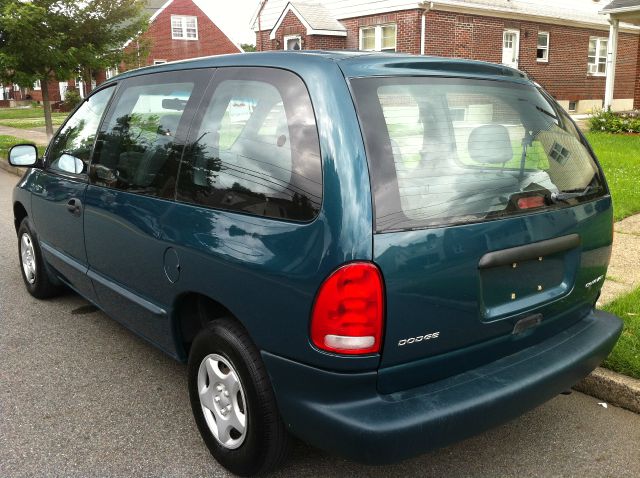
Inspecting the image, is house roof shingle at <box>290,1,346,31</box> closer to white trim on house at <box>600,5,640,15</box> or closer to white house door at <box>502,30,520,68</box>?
white house door at <box>502,30,520,68</box>

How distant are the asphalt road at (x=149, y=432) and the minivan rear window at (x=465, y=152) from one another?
1.17m

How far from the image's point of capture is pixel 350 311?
7.27ft

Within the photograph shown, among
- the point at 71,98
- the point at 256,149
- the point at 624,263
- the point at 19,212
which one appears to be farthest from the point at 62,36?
the point at 71,98

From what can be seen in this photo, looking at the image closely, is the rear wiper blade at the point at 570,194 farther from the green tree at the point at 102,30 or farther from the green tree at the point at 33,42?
the green tree at the point at 102,30

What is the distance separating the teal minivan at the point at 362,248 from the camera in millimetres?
2250

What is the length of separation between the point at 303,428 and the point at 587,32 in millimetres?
28220

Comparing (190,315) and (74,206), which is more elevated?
(74,206)

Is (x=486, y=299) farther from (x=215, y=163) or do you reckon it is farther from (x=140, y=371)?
(x=140, y=371)

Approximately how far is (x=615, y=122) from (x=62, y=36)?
500 inches

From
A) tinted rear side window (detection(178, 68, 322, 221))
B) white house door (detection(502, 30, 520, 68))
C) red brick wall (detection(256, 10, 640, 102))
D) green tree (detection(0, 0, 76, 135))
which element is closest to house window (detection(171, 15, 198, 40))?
red brick wall (detection(256, 10, 640, 102))

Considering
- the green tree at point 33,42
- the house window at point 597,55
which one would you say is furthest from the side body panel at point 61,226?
the house window at point 597,55

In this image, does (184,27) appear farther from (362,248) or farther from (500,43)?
(362,248)

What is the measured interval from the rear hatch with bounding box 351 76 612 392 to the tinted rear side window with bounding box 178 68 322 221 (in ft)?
0.81

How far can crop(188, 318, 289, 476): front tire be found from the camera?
253 centimetres
